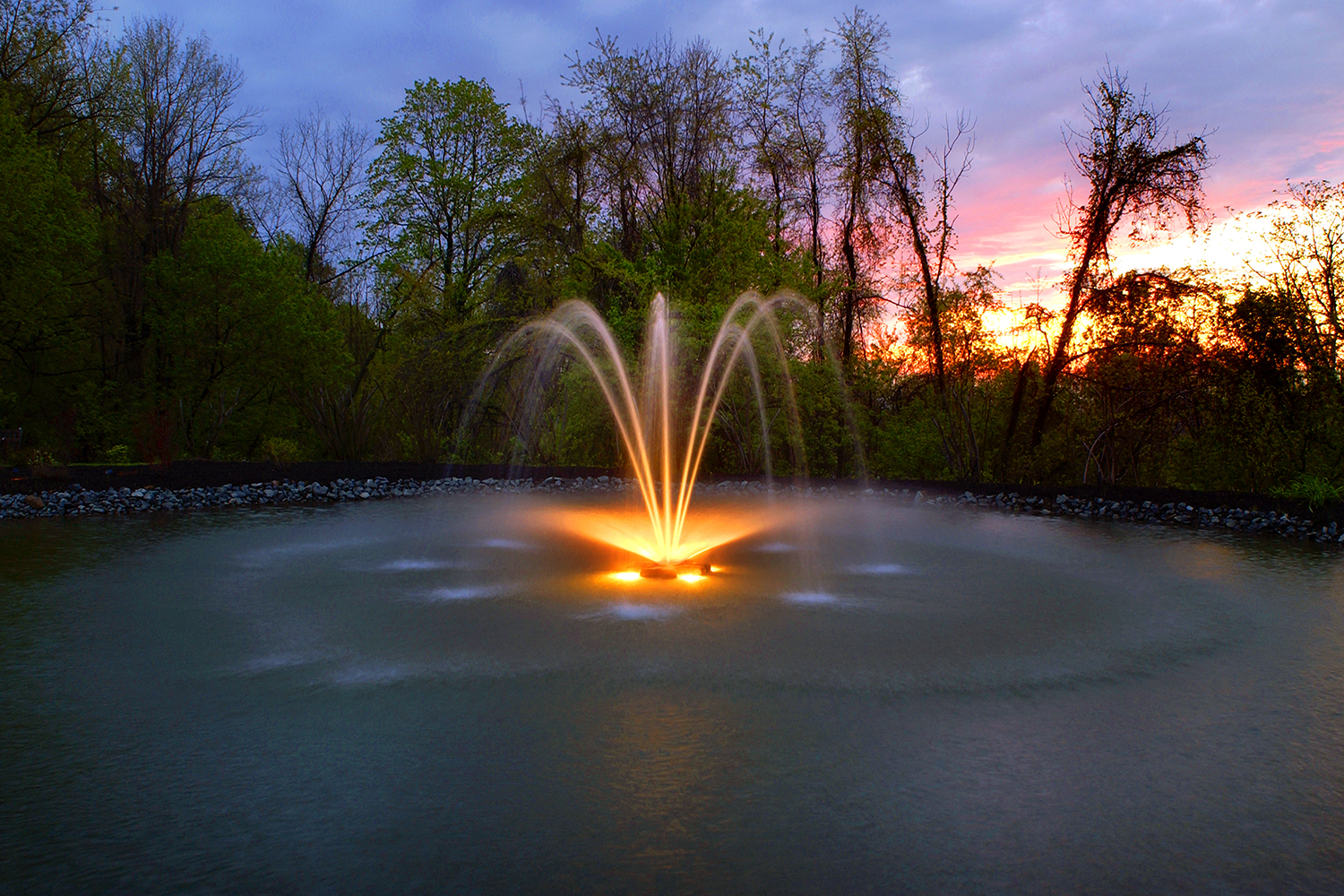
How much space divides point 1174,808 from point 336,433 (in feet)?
78.7

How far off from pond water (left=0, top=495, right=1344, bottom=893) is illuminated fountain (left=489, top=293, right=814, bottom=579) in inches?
237

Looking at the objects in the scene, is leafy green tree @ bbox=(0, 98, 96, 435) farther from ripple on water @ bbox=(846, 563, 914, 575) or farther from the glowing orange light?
ripple on water @ bbox=(846, 563, 914, 575)

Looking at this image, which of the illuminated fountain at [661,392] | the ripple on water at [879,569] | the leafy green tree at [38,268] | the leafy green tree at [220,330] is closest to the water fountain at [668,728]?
the ripple on water at [879,569]

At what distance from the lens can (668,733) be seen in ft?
17.2

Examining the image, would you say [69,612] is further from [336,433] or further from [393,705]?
[336,433]

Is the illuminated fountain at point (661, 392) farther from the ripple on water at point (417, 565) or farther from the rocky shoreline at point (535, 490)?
the ripple on water at point (417, 565)

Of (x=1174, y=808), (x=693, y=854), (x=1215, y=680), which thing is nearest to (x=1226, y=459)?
(x=1215, y=680)

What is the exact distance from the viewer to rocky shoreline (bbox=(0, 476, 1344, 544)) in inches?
590

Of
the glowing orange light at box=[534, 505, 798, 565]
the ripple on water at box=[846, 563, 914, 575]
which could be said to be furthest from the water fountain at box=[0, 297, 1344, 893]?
the glowing orange light at box=[534, 505, 798, 565]

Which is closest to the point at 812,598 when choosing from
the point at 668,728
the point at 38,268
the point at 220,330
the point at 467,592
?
the point at 467,592

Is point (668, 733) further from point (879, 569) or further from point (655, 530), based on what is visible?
point (655, 530)

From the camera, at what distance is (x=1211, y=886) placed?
3609 millimetres

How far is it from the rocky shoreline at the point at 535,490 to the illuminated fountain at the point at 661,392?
1.51m

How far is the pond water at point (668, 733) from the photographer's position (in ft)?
12.4
